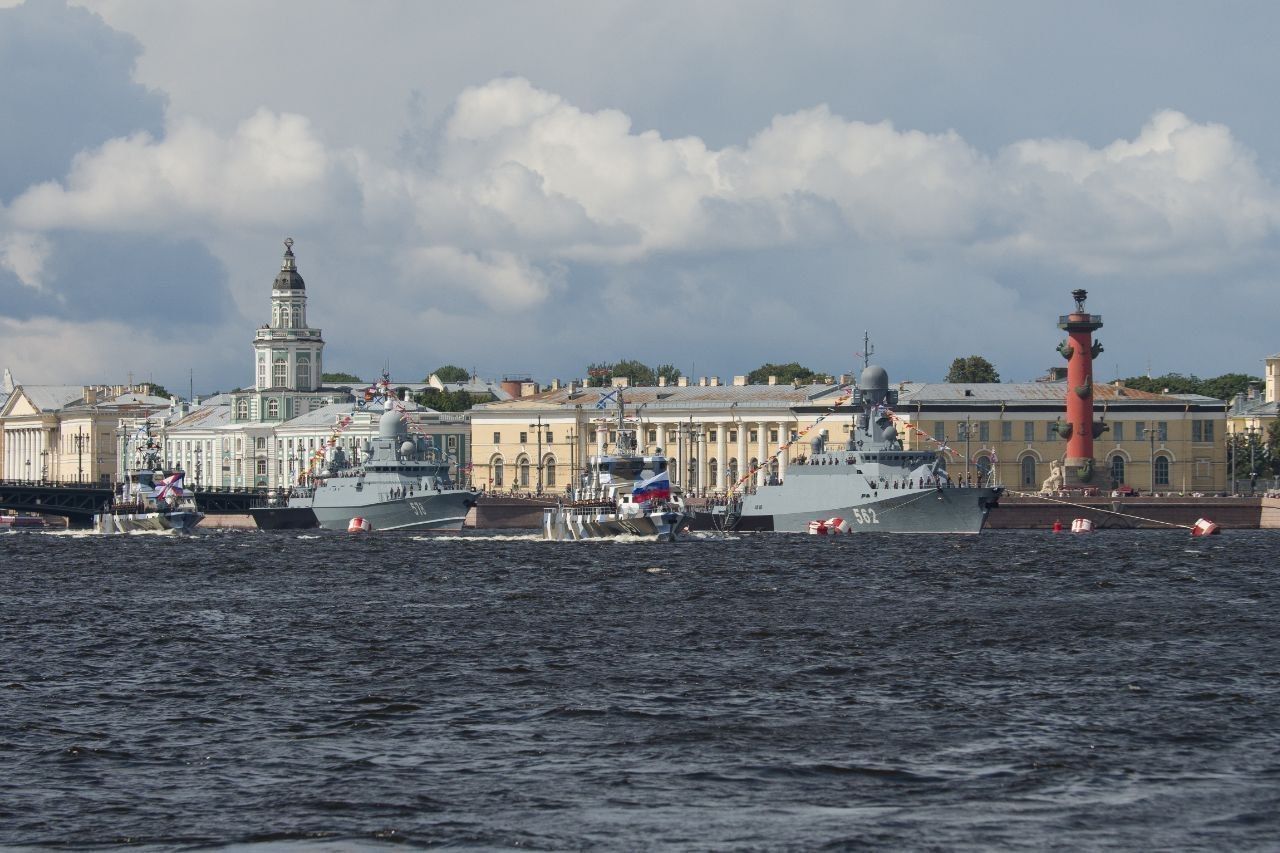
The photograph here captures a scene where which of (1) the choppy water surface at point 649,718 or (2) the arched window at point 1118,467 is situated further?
(2) the arched window at point 1118,467

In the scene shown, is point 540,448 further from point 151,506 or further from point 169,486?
point 151,506

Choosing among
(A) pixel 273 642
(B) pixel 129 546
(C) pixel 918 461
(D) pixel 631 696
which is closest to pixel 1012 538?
(C) pixel 918 461

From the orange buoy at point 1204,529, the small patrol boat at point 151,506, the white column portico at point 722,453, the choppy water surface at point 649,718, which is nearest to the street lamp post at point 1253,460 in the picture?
the orange buoy at point 1204,529

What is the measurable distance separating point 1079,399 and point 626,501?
44.2 meters

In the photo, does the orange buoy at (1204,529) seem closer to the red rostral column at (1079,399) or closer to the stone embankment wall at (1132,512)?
the stone embankment wall at (1132,512)

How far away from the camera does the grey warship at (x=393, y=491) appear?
122 meters

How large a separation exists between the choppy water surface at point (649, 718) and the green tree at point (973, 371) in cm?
12389

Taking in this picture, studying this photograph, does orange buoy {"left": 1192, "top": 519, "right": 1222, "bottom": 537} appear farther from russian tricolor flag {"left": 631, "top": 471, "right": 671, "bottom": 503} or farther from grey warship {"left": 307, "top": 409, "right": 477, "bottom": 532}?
grey warship {"left": 307, "top": 409, "right": 477, "bottom": 532}

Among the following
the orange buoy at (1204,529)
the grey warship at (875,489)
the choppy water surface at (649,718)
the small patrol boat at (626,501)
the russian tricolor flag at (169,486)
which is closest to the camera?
the choppy water surface at (649,718)

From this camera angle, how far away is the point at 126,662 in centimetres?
3969

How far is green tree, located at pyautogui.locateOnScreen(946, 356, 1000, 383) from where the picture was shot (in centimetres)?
18362

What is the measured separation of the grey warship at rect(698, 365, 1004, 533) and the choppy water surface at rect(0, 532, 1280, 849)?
43.5 meters

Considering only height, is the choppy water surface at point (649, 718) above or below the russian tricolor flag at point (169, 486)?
below

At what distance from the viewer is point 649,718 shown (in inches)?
1209
